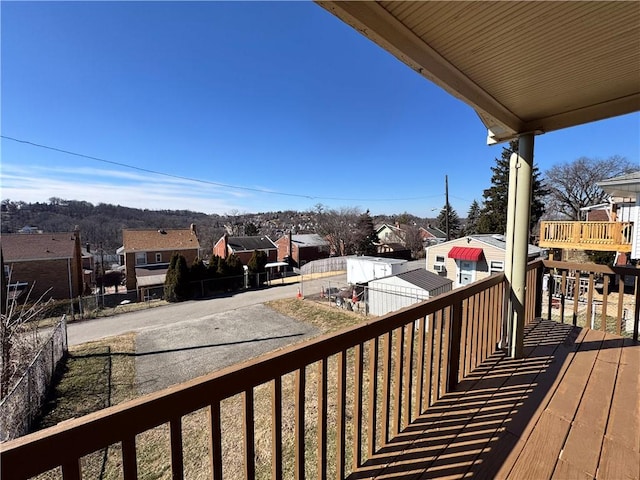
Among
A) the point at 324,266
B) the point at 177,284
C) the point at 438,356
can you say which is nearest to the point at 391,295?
the point at 438,356

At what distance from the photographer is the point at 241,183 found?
74.5 feet

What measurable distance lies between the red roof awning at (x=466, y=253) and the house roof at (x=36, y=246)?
859 inches

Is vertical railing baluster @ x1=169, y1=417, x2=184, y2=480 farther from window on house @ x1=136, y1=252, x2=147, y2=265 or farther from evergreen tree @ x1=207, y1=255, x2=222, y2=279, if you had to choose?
window on house @ x1=136, y1=252, x2=147, y2=265

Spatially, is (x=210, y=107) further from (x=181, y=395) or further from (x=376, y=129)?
(x=181, y=395)

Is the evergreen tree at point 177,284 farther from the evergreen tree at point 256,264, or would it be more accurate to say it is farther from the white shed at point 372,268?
the white shed at point 372,268

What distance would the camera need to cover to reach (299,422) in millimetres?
1195

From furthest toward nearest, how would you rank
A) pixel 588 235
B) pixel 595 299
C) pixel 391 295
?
pixel 595 299 < pixel 588 235 < pixel 391 295

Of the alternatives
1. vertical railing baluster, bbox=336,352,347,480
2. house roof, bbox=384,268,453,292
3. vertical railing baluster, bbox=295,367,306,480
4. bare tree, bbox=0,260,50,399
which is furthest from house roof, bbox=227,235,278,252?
vertical railing baluster, bbox=295,367,306,480

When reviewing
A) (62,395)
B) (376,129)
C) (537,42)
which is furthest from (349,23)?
(376,129)

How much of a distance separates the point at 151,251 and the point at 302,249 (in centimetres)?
1278

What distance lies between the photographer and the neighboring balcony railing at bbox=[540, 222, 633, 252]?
9.08m

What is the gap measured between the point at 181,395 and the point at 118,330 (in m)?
12.1

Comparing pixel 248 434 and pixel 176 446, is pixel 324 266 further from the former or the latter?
pixel 176 446

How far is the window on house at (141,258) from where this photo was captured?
1970cm
